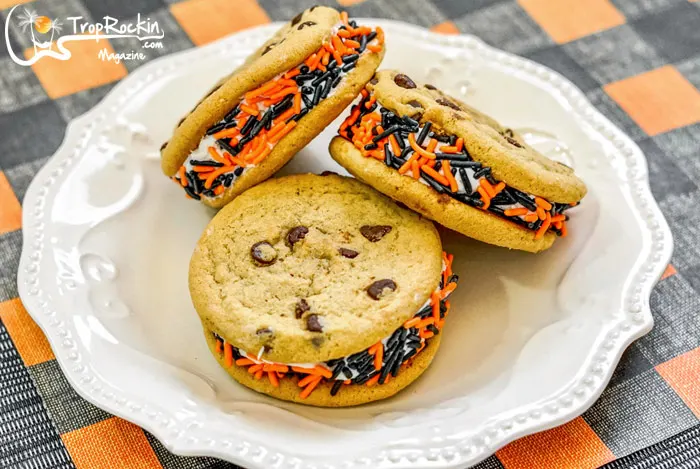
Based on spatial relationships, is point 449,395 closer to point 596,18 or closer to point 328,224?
point 328,224

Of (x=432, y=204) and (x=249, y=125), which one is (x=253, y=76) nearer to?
(x=249, y=125)

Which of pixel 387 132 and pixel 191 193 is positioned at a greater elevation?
pixel 387 132

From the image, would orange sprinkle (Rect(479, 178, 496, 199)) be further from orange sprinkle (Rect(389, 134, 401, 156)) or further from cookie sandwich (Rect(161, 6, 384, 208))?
cookie sandwich (Rect(161, 6, 384, 208))

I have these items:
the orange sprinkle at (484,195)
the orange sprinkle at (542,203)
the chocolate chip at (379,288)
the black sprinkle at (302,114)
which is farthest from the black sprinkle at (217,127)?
the orange sprinkle at (542,203)

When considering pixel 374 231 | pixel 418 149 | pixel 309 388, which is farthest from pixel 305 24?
pixel 309 388

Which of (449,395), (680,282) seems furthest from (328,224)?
(680,282)

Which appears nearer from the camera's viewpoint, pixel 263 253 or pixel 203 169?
pixel 263 253

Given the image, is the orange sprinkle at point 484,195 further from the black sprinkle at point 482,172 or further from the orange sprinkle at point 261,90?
the orange sprinkle at point 261,90
